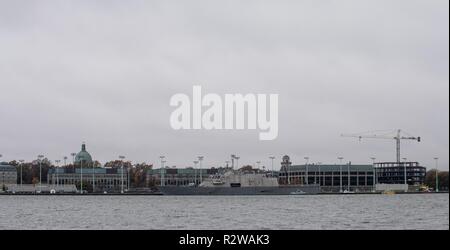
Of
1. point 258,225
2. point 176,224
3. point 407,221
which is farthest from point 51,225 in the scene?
point 407,221

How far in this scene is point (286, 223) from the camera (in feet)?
215
